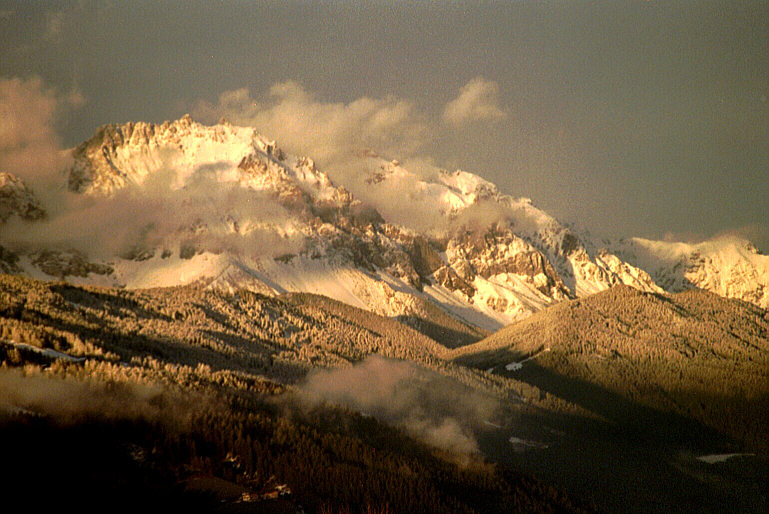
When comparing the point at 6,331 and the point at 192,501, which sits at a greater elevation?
the point at 6,331

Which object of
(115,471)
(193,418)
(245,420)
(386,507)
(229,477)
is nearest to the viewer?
(115,471)

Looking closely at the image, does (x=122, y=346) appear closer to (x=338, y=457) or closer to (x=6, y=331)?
(x=6, y=331)

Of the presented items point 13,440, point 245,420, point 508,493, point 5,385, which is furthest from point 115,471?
point 508,493

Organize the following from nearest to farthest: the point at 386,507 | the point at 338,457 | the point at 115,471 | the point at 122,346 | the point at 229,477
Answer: the point at 115,471 < the point at 229,477 < the point at 386,507 < the point at 338,457 < the point at 122,346

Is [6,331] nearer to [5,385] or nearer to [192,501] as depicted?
[5,385]

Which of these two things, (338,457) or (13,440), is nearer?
(13,440)

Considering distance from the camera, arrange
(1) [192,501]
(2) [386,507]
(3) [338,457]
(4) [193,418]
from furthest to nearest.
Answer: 1. (3) [338,457]
2. (2) [386,507]
3. (4) [193,418]
4. (1) [192,501]

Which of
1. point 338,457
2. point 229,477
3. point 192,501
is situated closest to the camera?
point 192,501

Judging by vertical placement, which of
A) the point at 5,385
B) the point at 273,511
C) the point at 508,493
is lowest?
the point at 508,493

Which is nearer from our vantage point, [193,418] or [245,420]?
[193,418]

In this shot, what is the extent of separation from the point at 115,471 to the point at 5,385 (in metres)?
20.9

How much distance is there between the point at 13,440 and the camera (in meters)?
84.8

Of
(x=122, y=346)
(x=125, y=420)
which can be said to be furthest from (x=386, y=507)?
(x=122, y=346)

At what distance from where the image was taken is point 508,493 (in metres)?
191
